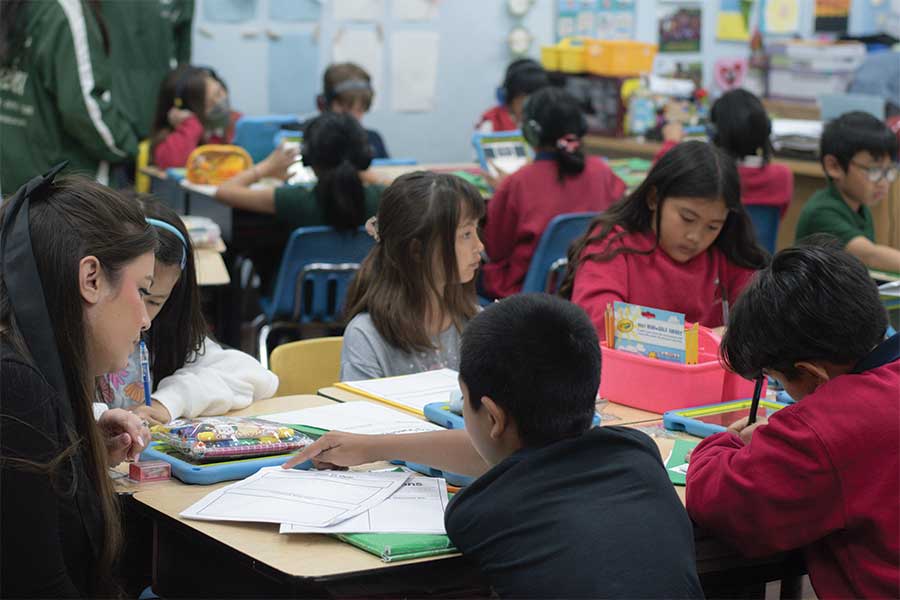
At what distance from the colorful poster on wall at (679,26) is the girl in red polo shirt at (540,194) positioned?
3683 millimetres

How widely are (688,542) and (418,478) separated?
435 mm

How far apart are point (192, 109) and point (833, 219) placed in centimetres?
284

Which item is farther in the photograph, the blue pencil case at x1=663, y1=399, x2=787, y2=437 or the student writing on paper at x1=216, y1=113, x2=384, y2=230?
the student writing on paper at x1=216, y1=113, x2=384, y2=230

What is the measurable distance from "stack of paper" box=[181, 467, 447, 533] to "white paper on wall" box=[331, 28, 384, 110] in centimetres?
512

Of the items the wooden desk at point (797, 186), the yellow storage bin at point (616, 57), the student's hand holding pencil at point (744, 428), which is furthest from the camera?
the yellow storage bin at point (616, 57)

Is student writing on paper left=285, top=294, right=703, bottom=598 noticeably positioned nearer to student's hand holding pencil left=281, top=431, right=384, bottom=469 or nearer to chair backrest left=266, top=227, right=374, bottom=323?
student's hand holding pencil left=281, top=431, right=384, bottom=469

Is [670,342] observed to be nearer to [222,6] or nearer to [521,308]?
[521,308]

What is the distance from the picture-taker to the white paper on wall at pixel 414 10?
6676mm

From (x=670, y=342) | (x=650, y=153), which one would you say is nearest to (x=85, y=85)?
(x=650, y=153)

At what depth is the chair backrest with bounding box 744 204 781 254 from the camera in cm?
422

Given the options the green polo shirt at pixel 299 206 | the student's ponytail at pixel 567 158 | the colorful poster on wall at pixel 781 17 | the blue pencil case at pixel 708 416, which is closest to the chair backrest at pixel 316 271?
the green polo shirt at pixel 299 206

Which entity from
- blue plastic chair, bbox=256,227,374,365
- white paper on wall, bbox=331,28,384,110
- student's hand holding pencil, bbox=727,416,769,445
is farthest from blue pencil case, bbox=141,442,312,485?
white paper on wall, bbox=331,28,384,110

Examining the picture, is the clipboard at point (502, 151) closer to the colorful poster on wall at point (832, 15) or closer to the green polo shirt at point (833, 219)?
the green polo shirt at point (833, 219)

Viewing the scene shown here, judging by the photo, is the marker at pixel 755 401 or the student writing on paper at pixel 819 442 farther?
the marker at pixel 755 401
